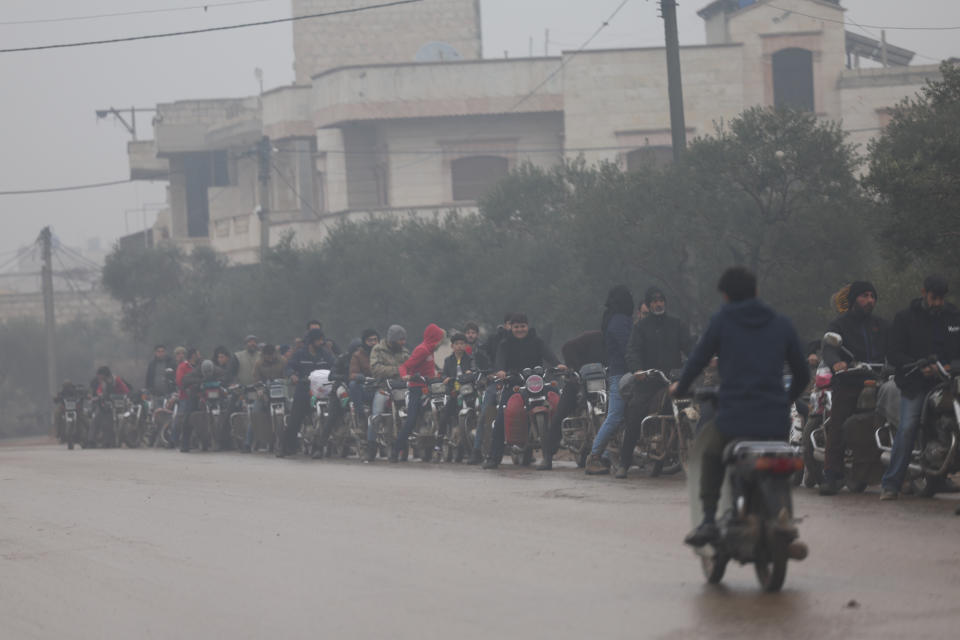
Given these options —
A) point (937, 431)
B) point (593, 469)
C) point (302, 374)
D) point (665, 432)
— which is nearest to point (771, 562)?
point (937, 431)

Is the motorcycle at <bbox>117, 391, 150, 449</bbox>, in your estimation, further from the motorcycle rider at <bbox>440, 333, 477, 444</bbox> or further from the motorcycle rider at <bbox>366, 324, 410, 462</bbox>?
the motorcycle rider at <bbox>440, 333, 477, 444</bbox>

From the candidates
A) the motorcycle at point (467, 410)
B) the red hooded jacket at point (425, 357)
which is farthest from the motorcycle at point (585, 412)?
the red hooded jacket at point (425, 357)

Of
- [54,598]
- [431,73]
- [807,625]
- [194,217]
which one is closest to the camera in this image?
[807,625]

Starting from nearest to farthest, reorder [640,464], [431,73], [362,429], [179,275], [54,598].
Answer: [54,598] < [640,464] < [362,429] < [431,73] < [179,275]

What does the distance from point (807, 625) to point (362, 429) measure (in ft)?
52.7

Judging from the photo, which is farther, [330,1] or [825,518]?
[330,1]

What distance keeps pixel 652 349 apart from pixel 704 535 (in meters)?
7.14

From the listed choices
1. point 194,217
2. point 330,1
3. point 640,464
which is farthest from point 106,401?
point 194,217

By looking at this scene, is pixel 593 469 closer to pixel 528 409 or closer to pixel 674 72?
Answer: pixel 528 409

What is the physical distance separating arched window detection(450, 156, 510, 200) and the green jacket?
127ft

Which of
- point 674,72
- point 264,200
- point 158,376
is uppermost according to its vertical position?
point 264,200

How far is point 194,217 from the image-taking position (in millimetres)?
80312

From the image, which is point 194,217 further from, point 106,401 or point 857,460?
point 857,460

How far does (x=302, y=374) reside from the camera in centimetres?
2444
